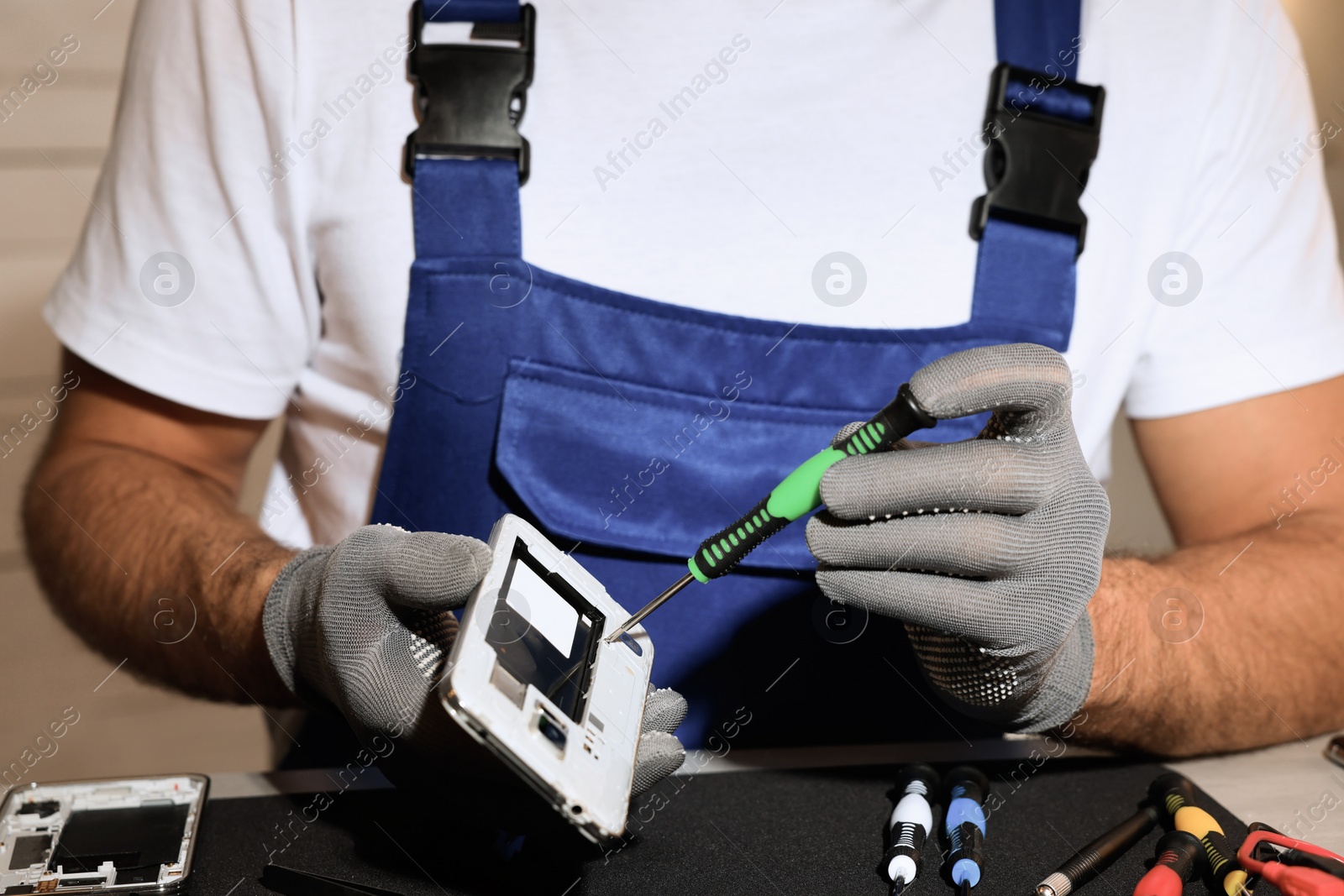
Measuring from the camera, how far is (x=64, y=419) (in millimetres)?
940

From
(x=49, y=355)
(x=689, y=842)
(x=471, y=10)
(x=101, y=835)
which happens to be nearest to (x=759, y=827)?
(x=689, y=842)

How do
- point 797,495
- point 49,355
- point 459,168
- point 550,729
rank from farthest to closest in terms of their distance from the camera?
point 49,355 < point 459,168 < point 797,495 < point 550,729

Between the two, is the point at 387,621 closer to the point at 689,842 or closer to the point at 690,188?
the point at 689,842

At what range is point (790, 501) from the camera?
57cm

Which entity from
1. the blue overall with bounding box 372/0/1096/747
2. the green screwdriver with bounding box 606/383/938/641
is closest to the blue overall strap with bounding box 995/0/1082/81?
the blue overall with bounding box 372/0/1096/747

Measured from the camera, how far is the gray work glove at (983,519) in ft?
1.80

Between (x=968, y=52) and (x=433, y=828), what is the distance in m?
0.75

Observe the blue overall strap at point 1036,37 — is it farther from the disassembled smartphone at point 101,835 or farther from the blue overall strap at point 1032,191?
the disassembled smartphone at point 101,835

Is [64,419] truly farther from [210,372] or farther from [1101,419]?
[1101,419]

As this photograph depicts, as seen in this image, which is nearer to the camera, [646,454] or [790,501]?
[790,501]

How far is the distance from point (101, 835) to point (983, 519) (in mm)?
542

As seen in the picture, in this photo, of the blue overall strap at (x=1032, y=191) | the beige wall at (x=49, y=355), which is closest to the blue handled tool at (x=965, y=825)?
the blue overall strap at (x=1032, y=191)

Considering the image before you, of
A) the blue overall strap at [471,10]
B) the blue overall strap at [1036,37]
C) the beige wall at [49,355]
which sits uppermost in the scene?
the blue overall strap at [1036,37]

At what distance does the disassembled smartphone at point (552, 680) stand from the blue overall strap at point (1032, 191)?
44 centimetres
